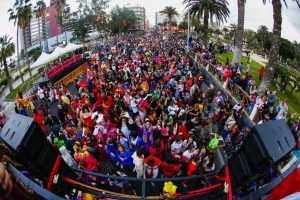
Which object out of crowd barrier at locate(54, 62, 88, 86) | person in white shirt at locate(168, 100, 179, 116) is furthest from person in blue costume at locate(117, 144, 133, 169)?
crowd barrier at locate(54, 62, 88, 86)

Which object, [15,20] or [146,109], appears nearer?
[146,109]

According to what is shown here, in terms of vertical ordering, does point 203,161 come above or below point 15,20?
below

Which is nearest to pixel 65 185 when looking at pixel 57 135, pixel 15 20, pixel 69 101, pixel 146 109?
pixel 57 135

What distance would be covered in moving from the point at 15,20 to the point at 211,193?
144 ft

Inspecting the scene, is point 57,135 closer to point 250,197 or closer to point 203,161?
point 203,161

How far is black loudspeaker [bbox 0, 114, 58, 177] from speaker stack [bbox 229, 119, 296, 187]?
9.13 feet

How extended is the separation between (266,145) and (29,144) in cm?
296

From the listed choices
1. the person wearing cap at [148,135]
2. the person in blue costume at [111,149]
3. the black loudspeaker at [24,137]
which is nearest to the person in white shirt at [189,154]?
the person wearing cap at [148,135]

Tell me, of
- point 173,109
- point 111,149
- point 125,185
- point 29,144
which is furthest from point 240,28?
point 29,144

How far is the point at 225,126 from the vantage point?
28.3 feet

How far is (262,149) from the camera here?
274 centimetres

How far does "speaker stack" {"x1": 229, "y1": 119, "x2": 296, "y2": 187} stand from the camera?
2.73 metres

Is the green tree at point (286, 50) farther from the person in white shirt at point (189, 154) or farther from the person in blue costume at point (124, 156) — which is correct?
the person in blue costume at point (124, 156)

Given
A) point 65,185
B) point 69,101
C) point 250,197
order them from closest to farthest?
point 250,197 < point 65,185 < point 69,101
